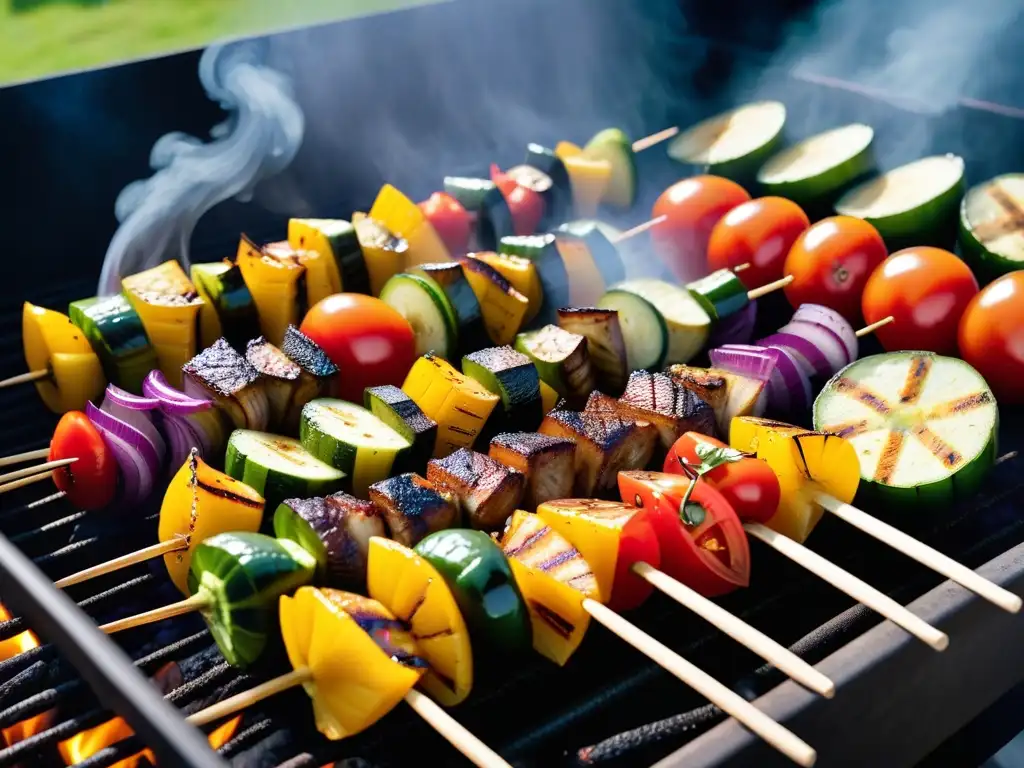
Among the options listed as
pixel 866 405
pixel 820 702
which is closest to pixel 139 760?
pixel 820 702

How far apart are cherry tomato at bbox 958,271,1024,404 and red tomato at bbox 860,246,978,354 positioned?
8 centimetres

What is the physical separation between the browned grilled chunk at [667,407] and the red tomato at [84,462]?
4.28 ft

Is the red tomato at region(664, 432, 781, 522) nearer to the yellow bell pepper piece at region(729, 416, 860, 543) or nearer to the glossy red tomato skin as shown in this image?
the yellow bell pepper piece at region(729, 416, 860, 543)

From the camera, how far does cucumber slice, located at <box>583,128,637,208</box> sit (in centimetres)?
418

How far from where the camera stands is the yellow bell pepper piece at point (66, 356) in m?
2.80

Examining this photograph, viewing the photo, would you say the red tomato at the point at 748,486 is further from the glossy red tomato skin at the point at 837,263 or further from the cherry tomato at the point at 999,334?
the glossy red tomato skin at the point at 837,263

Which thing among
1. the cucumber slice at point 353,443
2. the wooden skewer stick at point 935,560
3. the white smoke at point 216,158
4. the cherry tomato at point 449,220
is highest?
the white smoke at point 216,158

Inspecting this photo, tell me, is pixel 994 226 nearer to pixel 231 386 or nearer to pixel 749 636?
pixel 749 636

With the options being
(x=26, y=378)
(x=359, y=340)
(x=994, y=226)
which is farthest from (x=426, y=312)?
(x=994, y=226)

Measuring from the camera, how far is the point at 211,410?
103 inches

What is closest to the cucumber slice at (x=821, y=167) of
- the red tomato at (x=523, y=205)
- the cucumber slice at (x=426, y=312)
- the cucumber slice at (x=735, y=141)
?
the cucumber slice at (x=735, y=141)

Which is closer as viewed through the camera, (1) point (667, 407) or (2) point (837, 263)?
(1) point (667, 407)

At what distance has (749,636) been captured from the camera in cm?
194

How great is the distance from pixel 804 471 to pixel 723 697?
31.0 inches
